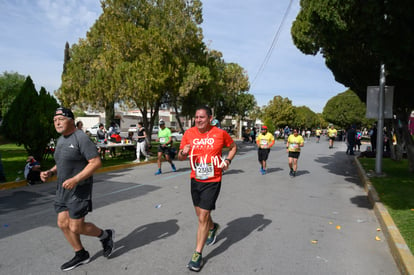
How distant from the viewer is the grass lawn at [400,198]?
462 centimetres

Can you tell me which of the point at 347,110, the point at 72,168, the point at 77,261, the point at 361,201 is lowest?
the point at 361,201

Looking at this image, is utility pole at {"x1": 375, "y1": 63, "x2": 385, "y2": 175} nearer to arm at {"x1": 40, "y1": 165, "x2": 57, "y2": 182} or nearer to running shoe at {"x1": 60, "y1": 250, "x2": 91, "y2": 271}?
running shoe at {"x1": 60, "y1": 250, "x2": 91, "y2": 271}

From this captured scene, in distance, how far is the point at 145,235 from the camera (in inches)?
179

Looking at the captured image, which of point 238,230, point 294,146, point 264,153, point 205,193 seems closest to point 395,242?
point 238,230

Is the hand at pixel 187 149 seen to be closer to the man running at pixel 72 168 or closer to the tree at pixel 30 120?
the man running at pixel 72 168

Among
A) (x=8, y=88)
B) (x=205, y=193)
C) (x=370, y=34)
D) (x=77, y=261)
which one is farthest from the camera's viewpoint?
(x=8, y=88)

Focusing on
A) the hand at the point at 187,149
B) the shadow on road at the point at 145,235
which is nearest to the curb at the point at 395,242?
the hand at the point at 187,149

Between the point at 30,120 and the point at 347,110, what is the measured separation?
53844mm

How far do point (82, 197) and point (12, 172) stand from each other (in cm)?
860

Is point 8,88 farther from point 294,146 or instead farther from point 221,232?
point 221,232

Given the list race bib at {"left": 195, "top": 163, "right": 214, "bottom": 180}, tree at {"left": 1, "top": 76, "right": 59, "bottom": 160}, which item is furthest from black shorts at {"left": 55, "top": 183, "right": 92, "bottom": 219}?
tree at {"left": 1, "top": 76, "right": 59, "bottom": 160}

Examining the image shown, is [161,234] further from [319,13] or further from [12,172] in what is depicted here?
[12,172]

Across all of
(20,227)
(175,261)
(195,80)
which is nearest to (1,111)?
(195,80)

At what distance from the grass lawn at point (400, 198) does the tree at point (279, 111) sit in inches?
1995
